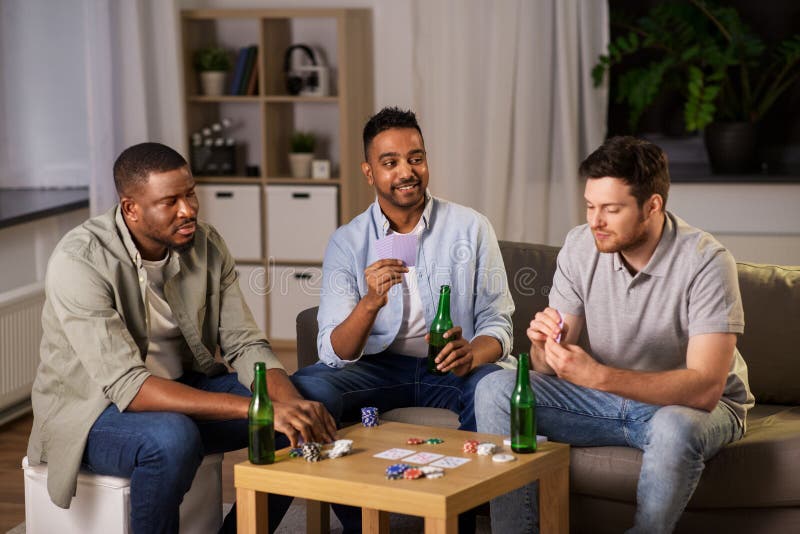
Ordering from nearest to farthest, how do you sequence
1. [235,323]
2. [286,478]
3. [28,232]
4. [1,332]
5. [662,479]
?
[286,478] < [662,479] < [235,323] < [1,332] < [28,232]

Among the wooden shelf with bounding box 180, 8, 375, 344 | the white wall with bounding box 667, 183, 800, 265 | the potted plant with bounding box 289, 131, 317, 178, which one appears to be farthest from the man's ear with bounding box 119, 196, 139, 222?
the white wall with bounding box 667, 183, 800, 265

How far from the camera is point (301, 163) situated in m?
5.50

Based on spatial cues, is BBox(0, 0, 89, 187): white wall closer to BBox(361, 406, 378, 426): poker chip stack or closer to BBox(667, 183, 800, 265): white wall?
BBox(667, 183, 800, 265): white wall

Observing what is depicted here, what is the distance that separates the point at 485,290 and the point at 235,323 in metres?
0.70

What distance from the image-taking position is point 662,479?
2.49 metres

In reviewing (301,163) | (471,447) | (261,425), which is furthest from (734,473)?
(301,163)

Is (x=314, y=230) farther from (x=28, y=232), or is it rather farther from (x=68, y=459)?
(x=68, y=459)

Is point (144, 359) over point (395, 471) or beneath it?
over

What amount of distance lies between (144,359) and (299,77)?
2.89 meters

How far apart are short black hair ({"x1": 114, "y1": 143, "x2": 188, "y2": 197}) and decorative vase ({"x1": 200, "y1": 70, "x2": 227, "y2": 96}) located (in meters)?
2.81

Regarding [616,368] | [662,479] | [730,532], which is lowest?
[730,532]

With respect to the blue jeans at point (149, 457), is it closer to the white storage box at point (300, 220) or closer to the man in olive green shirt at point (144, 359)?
the man in olive green shirt at point (144, 359)

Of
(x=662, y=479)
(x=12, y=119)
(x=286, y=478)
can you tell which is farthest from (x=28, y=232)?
(x=662, y=479)

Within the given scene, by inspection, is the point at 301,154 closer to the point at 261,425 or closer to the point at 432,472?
the point at 261,425
